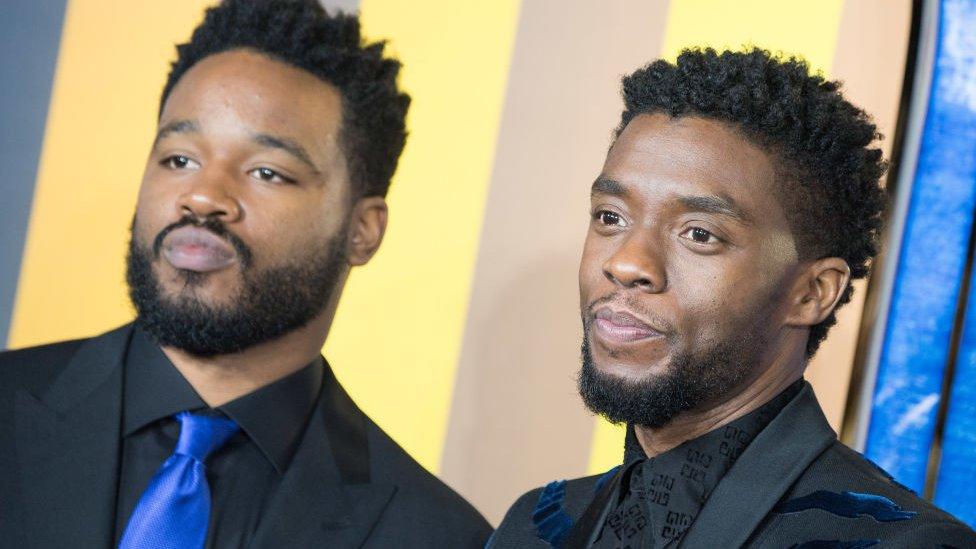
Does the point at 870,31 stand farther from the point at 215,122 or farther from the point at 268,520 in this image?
the point at 268,520

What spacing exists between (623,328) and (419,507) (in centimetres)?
72

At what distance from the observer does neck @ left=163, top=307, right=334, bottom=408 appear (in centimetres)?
281

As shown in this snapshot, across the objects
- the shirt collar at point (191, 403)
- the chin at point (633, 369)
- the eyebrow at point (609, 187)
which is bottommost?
the shirt collar at point (191, 403)

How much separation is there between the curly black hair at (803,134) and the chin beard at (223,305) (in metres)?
0.86

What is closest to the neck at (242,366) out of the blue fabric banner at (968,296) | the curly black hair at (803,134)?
the curly black hair at (803,134)

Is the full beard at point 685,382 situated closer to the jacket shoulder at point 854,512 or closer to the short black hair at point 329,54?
the jacket shoulder at point 854,512

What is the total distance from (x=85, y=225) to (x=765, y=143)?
208cm

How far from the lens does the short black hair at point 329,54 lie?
3.02m

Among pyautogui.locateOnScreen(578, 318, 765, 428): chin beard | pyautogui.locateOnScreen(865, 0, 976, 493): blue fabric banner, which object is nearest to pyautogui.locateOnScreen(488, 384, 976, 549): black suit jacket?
pyautogui.locateOnScreen(578, 318, 765, 428): chin beard

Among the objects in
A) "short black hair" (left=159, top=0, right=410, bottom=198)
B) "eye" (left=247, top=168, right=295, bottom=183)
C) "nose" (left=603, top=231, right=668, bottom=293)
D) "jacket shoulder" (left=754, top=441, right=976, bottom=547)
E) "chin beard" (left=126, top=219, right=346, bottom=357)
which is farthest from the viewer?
"short black hair" (left=159, top=0, right=410, bottom=198)

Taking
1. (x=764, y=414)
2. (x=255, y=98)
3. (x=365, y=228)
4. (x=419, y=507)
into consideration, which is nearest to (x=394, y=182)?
(x=365, y=228)

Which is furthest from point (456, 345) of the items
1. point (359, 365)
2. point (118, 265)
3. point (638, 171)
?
point (638, 171)

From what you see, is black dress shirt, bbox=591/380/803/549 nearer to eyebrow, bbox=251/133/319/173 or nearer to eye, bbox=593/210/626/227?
eye, bbox=593/210/626/227

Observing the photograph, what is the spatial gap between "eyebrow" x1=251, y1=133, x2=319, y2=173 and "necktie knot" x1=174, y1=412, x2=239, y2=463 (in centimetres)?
60
